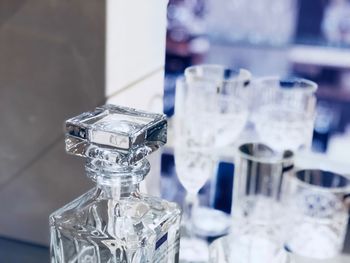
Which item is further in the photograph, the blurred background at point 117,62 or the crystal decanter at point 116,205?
the blurred background at point 117,62

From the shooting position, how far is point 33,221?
0.74m

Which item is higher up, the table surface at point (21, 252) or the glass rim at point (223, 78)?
the glass rim at point (223, 78)

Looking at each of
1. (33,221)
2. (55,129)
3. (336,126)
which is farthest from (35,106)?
(336,126)

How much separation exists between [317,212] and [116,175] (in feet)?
1.04

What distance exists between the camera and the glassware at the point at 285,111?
0.78 meters

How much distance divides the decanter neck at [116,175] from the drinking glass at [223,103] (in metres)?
0.23

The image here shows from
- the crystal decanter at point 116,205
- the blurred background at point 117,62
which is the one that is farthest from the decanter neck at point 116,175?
the blurred background at point 117,62

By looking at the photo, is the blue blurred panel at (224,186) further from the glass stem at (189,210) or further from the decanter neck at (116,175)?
the decanter neck at (116,175)

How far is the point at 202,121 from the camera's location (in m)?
0.77

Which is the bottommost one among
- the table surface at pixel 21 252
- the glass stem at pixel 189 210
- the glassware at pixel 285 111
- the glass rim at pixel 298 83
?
the table surface at pixel 21 252

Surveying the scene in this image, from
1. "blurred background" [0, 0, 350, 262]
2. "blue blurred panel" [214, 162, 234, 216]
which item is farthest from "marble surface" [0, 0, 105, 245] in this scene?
"blue blurred panel" [214, 162, 234, 216]

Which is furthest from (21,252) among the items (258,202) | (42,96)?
(258,202)

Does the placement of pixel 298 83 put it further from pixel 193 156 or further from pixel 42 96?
pixel 42 96

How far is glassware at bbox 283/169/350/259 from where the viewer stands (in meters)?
0.75
